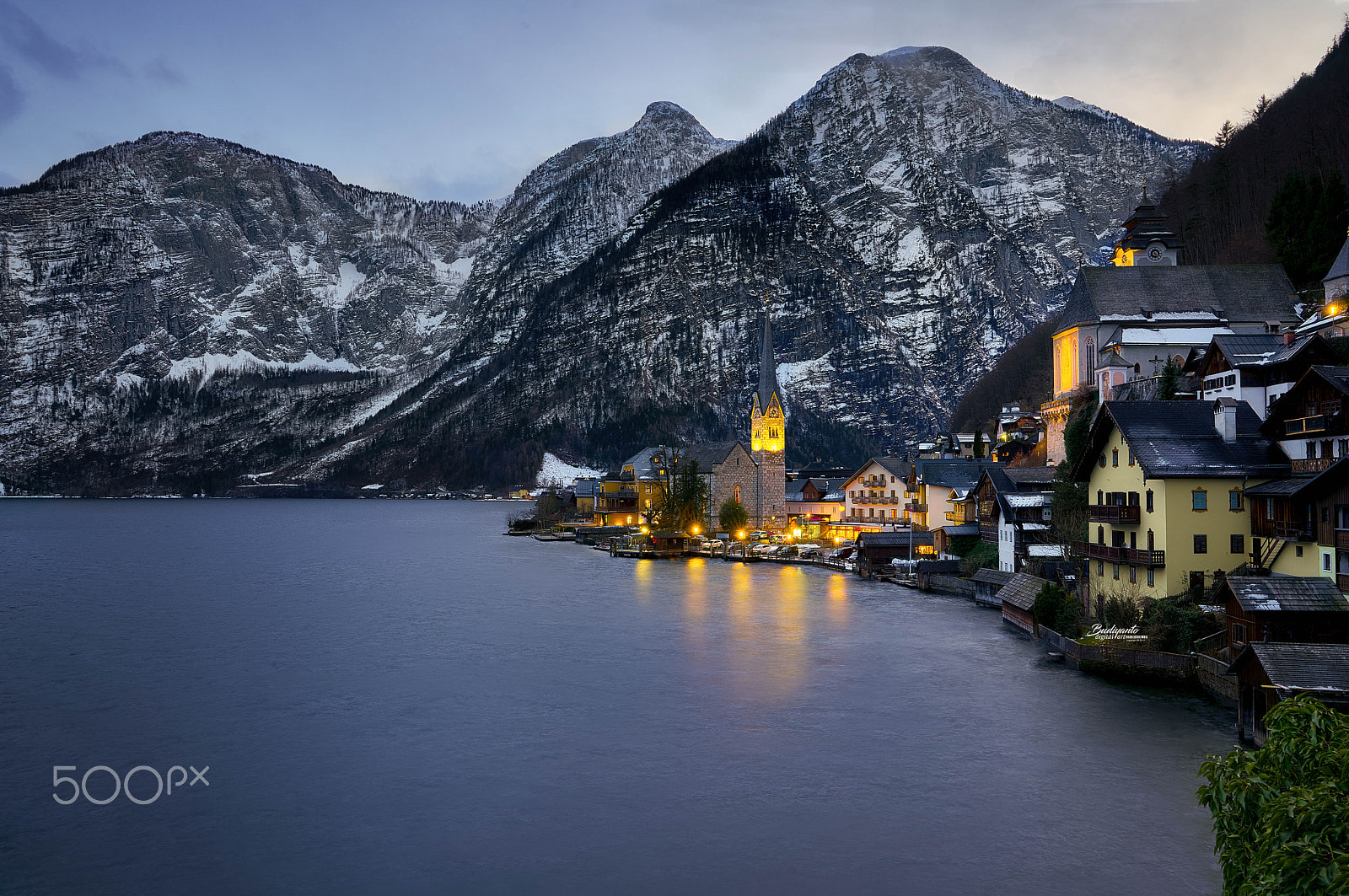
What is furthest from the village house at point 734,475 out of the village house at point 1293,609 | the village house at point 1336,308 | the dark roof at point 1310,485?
the village house at point 1293,609

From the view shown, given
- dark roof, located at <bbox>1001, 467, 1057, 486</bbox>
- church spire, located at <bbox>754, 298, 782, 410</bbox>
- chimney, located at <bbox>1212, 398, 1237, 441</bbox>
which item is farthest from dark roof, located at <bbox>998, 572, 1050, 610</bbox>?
church spire, located at <bbox>754, 298, 782, 410</bbox>

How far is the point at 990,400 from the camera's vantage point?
554ft

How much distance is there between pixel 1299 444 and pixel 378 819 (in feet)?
127

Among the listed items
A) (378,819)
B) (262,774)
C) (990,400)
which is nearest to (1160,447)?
(378,819)

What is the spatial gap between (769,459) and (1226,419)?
94606 millimetres

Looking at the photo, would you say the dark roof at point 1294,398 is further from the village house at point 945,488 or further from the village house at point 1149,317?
the village house at point 945,488

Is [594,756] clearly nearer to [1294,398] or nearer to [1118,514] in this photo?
[1118,514]

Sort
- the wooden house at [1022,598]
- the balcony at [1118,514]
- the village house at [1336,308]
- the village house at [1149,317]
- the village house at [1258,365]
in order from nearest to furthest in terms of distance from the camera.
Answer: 1. the village house at [1258,365]
2. the balcony at [1118,514]
3. the wooden house at [1022,598]
4. the village house at [1336,308]
5. the village house at [1149,317]

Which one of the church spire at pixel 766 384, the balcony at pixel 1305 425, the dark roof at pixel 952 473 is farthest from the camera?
the church spire at pixel 766 384

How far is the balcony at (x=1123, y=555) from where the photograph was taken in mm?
42125

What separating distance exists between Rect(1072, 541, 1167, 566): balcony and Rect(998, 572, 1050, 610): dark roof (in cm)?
495

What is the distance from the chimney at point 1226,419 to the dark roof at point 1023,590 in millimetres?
13247

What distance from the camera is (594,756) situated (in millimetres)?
33062

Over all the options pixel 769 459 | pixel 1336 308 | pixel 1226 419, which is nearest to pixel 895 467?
pixel 769 459
